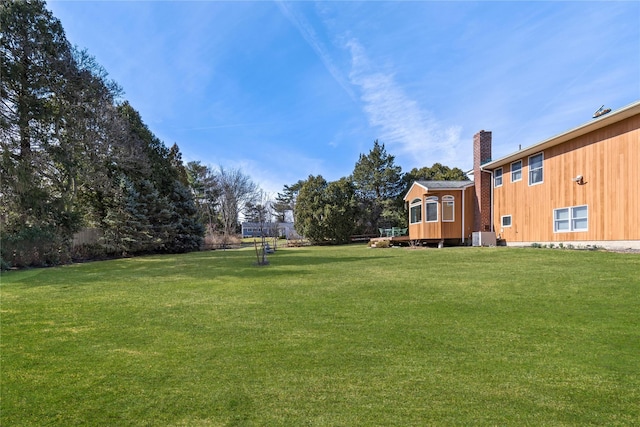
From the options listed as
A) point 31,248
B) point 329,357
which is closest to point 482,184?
point 329,357

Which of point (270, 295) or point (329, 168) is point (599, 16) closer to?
point (270, 295)

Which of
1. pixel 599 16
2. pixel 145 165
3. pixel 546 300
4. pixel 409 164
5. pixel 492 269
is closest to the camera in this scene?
pixel 546 300

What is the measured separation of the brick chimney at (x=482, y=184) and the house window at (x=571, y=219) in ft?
13.5

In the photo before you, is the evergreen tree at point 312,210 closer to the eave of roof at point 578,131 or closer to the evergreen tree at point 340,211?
the evergreen tree at point 340,211

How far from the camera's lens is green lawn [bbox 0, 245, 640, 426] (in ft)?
7.34

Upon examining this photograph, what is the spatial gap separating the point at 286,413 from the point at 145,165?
20.1 meters

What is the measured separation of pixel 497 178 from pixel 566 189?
4.47 m

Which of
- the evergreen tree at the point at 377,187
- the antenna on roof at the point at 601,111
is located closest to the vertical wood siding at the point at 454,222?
the antenna on roof at the point at 601,111

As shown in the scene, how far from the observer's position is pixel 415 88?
1502cm

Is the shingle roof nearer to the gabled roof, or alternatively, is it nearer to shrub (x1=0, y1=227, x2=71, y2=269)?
the gabled roof

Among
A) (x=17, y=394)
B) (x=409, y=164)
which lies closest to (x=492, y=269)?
(x=17, y=394)

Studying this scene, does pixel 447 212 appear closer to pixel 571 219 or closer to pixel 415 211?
pixel 415 211

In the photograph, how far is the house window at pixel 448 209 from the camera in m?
18.1

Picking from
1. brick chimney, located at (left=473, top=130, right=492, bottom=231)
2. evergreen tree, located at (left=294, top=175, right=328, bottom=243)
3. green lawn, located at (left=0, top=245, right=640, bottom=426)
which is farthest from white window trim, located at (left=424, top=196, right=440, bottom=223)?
green lawn, located at (left=0, top=245, right=640, bottom=426)
